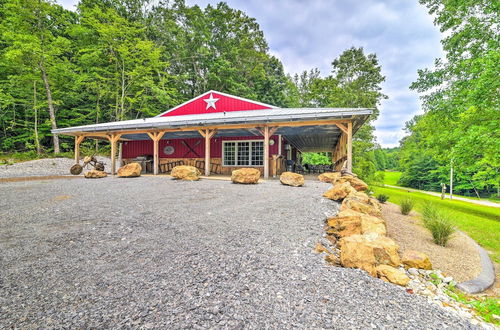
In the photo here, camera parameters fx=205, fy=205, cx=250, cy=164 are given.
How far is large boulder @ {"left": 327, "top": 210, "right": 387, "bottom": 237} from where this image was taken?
3164mm

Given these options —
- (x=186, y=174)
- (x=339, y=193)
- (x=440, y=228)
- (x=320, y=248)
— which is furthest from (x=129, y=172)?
(x=440, y=228)

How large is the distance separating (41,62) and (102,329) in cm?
2169

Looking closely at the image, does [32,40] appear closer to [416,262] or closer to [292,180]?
[292,180]

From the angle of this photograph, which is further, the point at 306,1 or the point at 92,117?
the point at 92,117

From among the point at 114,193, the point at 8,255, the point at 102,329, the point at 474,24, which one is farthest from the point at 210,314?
the point at 474,24

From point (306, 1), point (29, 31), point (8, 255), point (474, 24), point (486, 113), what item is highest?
point (29, 31)

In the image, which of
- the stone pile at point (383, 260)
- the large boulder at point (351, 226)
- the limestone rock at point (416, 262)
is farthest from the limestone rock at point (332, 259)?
the limestone rock at point (416, 262)

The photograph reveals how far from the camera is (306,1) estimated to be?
32.3ft

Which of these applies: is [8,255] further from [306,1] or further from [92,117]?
[92,117]

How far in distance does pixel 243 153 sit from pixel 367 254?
9707 millimetres

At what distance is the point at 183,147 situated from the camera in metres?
13.0

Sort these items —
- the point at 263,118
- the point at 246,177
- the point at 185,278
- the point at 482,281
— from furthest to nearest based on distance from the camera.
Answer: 1. the point at 263,118
2. the point at 246,177
3. the point at 482,281
4. the point at 185,278

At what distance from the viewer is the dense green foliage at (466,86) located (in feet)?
25.0

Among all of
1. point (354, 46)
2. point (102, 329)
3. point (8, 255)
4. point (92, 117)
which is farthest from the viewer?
point (354, 46)
